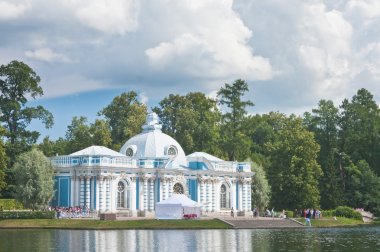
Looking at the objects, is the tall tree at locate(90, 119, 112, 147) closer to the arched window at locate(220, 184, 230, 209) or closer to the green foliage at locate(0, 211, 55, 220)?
the arched window at locate(220, 184, 230, 209)

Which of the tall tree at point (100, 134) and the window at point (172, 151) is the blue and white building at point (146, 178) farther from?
the tall tree at point (100, 134)

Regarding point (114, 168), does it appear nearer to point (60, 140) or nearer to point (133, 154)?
point (133, 154)

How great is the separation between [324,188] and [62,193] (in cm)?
3554

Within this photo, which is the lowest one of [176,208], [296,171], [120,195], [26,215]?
[26,215]

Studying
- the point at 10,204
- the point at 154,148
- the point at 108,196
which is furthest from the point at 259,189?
the point at 10,204

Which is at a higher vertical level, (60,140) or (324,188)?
(60,140)

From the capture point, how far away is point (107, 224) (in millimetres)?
56781

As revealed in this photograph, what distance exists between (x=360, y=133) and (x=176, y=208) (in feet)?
126

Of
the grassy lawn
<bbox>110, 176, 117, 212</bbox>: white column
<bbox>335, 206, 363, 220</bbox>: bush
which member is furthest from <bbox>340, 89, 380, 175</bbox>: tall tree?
<bbox>110, 176, 117, 212</bbox>: white column

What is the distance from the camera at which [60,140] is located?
103250mm

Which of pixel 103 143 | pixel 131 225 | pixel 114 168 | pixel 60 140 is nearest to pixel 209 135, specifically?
pixel 103 143

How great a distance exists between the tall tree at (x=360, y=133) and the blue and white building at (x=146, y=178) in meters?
21.3

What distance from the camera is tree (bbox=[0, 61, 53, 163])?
7394 centimetres

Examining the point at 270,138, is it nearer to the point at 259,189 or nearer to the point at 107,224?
the point at 259,189
